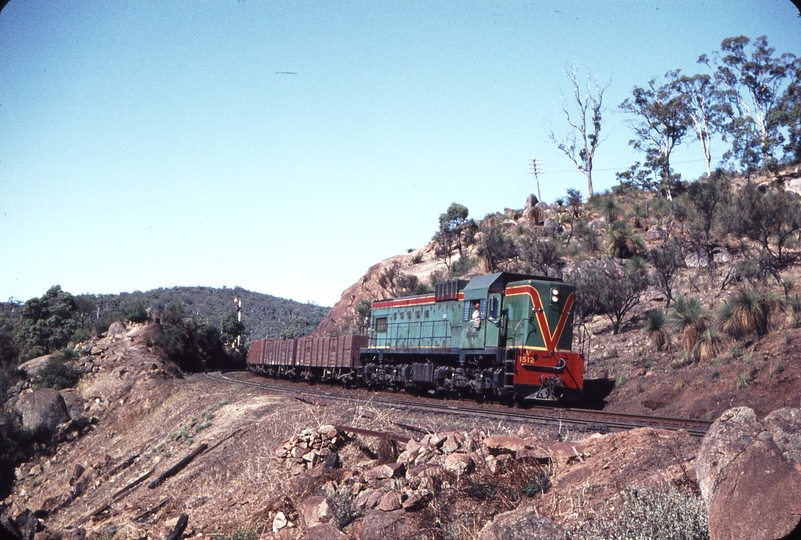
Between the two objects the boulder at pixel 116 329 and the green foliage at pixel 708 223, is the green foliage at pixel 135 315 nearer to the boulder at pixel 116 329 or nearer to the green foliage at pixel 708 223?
the boulder at pixel 116 329

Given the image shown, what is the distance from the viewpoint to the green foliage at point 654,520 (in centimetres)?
591

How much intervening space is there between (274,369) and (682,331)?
2528 centimetres

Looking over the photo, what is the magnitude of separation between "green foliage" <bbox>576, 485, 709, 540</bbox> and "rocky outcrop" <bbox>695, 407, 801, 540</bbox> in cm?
19

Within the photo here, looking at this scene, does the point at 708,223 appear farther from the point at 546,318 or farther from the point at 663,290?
the point at 546,318

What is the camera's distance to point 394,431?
520 inches

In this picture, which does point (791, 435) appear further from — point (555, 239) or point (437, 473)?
point (555, 239)

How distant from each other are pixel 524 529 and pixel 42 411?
27.5 meters

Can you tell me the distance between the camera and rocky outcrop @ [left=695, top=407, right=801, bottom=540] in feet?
17.7

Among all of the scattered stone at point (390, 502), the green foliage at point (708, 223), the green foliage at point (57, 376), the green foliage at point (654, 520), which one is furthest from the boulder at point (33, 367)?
the green foliage at point (654, 520)

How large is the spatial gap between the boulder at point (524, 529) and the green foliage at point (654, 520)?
278 millimetres

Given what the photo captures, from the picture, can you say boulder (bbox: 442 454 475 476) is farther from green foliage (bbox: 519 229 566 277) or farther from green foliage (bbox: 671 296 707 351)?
green foliage (bbox: 519 229 566 277)

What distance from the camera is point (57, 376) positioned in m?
37.3

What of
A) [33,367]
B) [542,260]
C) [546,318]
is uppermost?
[542,260]

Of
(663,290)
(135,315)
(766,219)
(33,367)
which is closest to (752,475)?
(663,290)
